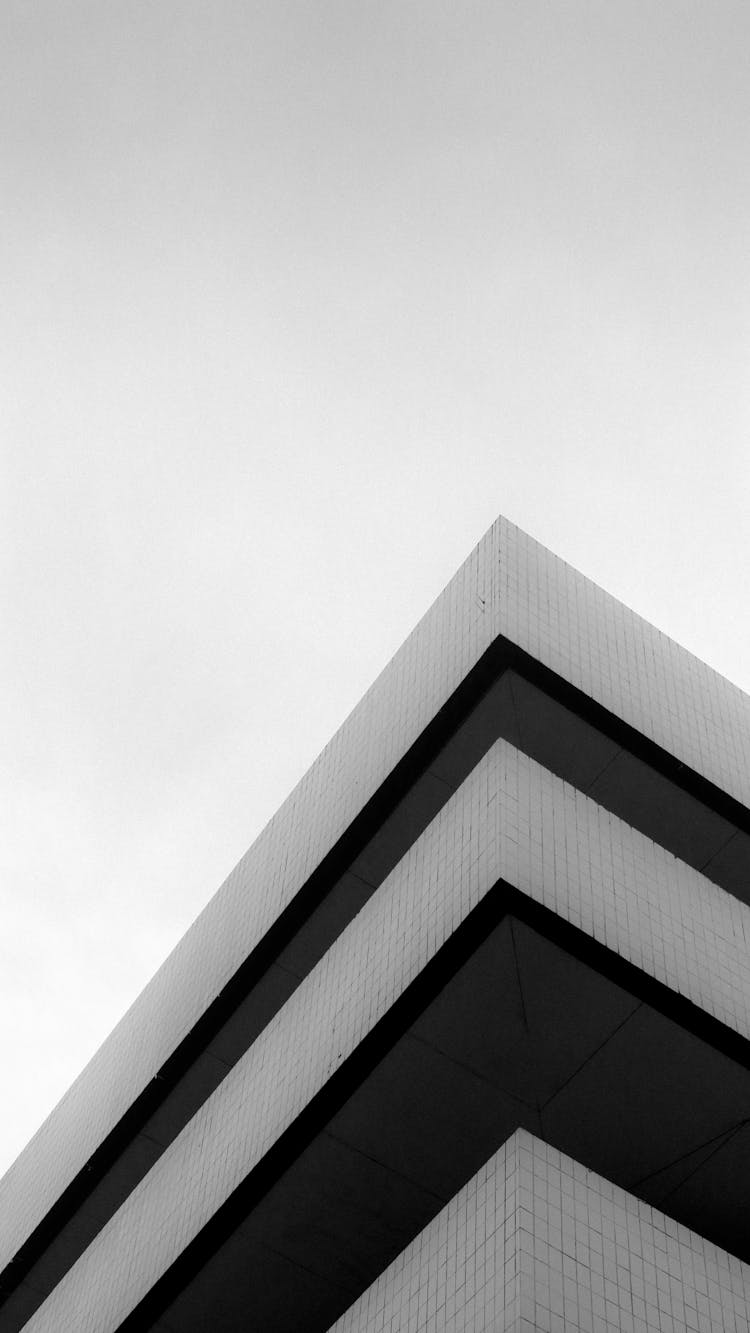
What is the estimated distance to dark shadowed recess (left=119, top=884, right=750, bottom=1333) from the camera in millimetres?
9148

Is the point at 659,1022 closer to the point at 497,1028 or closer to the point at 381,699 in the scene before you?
the point at 497,1028

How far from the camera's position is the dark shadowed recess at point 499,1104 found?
9.15 metres

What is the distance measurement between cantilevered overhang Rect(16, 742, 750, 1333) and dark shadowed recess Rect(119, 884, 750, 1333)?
17mm

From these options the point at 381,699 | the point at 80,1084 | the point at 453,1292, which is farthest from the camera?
the point at 80,1084

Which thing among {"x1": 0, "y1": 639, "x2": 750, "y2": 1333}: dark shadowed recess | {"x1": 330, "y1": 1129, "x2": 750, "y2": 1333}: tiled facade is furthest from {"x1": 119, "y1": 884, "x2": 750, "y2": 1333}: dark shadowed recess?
{"x1": 0, "y1": 639, "x2": 750, "y2": 1333}: dark shadowed recess

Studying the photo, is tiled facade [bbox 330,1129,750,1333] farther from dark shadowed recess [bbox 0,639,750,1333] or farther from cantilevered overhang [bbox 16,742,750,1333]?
dark shadowed recess [bbox 0,639,750,1333]

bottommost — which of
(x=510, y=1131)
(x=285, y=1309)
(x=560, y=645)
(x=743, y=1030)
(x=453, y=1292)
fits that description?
(x=453, y=1292)

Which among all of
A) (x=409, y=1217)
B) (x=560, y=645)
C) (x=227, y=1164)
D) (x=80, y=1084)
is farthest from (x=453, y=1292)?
(x=80, y=1084)

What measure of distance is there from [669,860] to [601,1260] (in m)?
4.02

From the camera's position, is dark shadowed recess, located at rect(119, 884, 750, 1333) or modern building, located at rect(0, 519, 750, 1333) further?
dark shadowed recess, located at rect(119, 884, 750, 1333)

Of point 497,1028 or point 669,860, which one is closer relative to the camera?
point 497,1028

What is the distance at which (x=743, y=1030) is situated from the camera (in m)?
9.55

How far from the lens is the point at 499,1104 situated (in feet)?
31.1

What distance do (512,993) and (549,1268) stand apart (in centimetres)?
256
